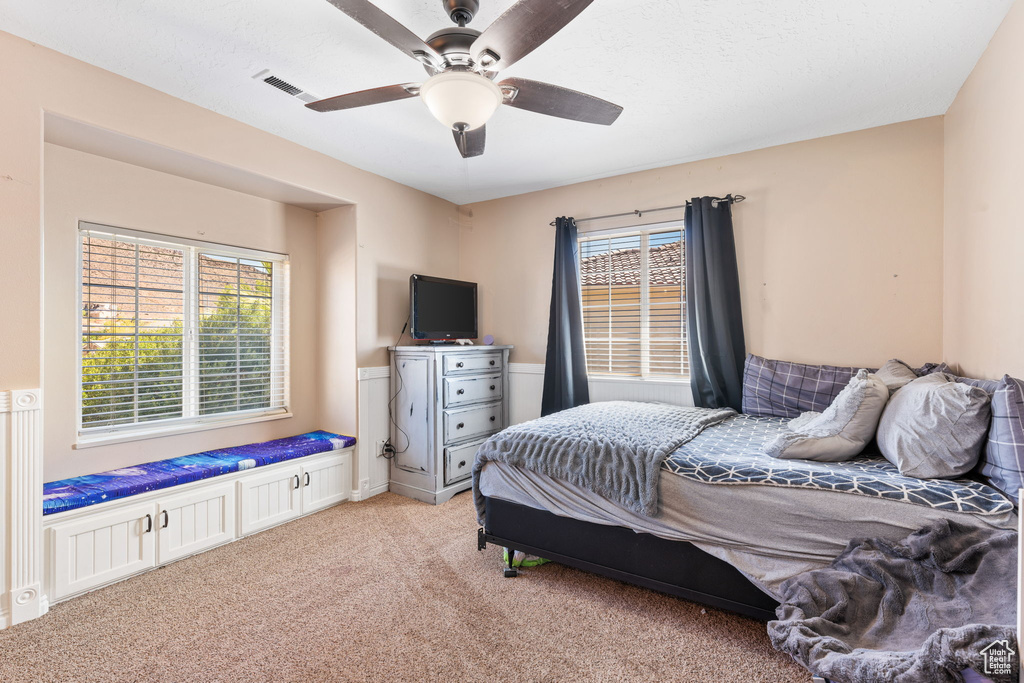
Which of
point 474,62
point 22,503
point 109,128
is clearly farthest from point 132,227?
point 474,62

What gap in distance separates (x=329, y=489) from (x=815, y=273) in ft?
12.0

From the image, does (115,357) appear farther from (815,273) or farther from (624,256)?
(815,273)

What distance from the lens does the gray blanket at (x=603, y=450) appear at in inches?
81.0

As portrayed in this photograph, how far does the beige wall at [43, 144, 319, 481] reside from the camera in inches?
99.5

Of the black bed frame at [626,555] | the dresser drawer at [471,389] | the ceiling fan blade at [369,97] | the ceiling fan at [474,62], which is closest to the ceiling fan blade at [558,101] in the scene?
the ceiling fan at [474,62]

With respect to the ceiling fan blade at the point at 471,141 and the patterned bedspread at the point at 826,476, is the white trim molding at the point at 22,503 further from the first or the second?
the patterned bedspread at the point at 826,476

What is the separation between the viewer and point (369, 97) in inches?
79.0

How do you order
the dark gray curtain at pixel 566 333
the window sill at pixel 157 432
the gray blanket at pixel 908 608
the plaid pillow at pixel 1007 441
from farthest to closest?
the dark gray curtain at pixel 566 333
the window sill at pixel 157 432
the plaid pillow at pixel 1007 441
the gray blanket at pixel 908 608

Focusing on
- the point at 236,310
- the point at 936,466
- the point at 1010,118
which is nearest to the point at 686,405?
the point at 936,466

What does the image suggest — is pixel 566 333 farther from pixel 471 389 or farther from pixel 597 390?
pixel 471 389

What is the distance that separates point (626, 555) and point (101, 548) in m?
2.54

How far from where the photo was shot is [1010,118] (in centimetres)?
191

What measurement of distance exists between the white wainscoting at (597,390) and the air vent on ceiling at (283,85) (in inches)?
102

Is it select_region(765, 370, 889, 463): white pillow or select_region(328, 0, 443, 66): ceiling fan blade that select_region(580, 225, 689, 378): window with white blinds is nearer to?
select_region(765, 370, 889, 463): white pillow
